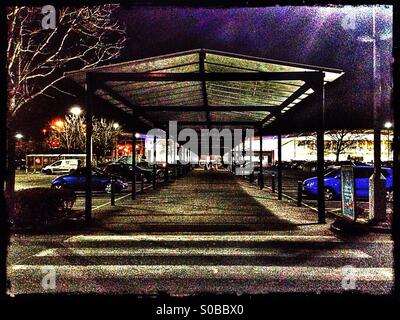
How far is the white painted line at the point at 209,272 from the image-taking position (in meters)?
7.19

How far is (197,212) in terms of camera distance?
1552 centimetres

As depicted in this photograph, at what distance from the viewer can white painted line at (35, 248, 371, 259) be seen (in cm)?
882

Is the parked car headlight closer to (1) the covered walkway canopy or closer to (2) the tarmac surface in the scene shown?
(1) the covered walkway canopy

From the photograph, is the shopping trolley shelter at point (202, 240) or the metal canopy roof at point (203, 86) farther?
the metal canopy roof at point (203, 86)

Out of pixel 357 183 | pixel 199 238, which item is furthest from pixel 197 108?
pixel 199 238

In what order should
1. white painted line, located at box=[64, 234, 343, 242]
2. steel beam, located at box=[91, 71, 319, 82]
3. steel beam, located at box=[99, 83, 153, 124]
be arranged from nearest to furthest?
white painted line, located at box=[64, 234, 343, 242]
steel beam, located at box=[91, 71, 319, 82]
steel beam, located at box=[99, 83, 153, 124]

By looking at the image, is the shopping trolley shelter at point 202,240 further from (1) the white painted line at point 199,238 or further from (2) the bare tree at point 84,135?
(2) the bare tree at point 84,135

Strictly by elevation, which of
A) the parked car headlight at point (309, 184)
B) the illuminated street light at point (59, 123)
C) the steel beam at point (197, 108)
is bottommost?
the parked car headlight at point (309, 184)

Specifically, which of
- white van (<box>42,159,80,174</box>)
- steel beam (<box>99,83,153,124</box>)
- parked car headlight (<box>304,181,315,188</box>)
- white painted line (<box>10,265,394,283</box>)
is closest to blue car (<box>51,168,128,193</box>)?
steel beam (<box>99,83,153,124</box>)

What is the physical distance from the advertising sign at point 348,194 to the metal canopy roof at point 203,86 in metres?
3.11

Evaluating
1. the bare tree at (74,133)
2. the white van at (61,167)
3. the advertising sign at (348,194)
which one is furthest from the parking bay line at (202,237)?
the bare tree at (74,133)

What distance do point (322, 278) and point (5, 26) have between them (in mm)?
5922

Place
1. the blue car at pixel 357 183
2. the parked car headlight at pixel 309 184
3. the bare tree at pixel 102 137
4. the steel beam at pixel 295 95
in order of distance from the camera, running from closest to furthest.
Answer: the steel beam at pixel 295 95
the blue car at pixel 357 183
the parked car headlight at pixel 309 184
the bare tree at pixel 102 137

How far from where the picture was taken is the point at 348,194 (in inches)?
491
